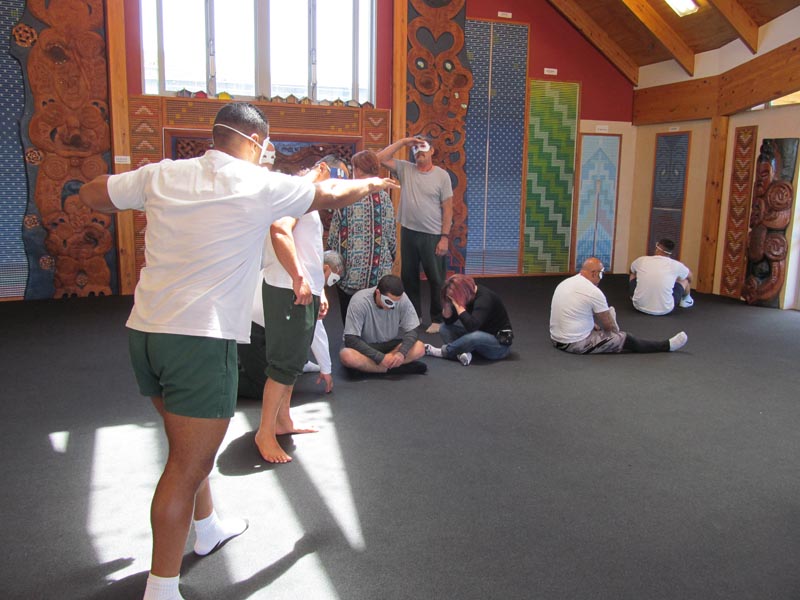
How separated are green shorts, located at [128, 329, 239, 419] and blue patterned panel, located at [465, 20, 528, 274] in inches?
271

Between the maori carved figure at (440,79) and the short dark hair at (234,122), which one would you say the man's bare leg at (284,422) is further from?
the maori carved figure at (440,79)

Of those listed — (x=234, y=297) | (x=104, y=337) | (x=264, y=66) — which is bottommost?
(x=104, y=337)

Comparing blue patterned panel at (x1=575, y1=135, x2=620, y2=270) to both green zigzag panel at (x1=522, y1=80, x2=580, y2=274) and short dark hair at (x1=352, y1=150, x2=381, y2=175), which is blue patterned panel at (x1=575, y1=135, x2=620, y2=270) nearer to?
green zigzag panel at (x1=522, y1=80, x2=580, y2=274)

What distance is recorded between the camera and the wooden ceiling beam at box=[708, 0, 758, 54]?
6695 millimetres

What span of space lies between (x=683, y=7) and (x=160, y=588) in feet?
25.5

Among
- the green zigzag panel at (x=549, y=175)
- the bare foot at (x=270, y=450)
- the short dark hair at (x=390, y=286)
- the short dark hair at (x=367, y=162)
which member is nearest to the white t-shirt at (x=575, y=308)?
the short dark hair at (x=390, y=286)

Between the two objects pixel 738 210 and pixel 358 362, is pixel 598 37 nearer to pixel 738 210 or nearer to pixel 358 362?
pixel 738 210

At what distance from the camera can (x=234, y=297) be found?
1.80 meters

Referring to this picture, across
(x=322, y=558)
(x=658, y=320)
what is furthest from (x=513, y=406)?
(x=658, y=320)

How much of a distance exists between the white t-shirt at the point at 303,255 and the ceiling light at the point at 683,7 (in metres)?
6.19

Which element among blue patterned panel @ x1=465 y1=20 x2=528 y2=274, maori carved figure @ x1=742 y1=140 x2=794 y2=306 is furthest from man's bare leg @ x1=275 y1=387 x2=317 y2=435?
maori carved figure @ x1=742 y1=140 x2=794 y2=306

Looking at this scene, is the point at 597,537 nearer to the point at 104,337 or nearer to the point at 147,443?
the point at 147,443

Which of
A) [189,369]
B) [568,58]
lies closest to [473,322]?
[189,369]

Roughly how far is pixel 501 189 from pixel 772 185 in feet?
9.80
